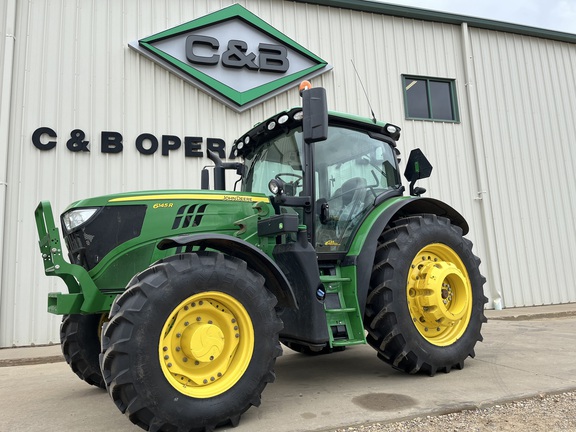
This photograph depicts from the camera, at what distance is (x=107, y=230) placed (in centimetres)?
324

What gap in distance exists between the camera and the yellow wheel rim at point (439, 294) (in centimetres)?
394

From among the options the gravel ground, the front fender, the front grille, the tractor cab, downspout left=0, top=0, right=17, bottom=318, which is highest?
downspout left=0, top=0, right=17, bottom=318

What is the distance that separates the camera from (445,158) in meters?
10.2

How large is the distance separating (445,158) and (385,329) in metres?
7.41

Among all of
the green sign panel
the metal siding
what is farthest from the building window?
the green sign panel

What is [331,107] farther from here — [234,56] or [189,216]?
[189,216]

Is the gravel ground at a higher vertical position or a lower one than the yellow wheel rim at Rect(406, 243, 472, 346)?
lower

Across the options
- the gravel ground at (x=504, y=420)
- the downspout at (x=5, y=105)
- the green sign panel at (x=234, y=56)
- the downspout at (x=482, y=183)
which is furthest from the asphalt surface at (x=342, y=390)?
the green sign panel at (x=234, y=56)

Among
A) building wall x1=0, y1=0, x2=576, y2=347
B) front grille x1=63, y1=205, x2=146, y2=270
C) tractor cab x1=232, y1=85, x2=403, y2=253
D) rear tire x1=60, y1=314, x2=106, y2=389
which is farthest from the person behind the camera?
building wall x1=0, y1=0, x2=576, y2=347

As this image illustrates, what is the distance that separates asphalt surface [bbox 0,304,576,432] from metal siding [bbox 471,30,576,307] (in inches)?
199

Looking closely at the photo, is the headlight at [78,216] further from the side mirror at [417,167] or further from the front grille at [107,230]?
the side mirror at [417,167]

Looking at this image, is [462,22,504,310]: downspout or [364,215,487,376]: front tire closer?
[364,215,487,376]: front tire

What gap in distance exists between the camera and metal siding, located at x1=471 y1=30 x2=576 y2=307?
1023 centimetres

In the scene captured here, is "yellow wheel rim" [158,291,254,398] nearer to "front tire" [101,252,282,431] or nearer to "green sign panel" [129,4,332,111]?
"front tire" [101,252,282,431]
